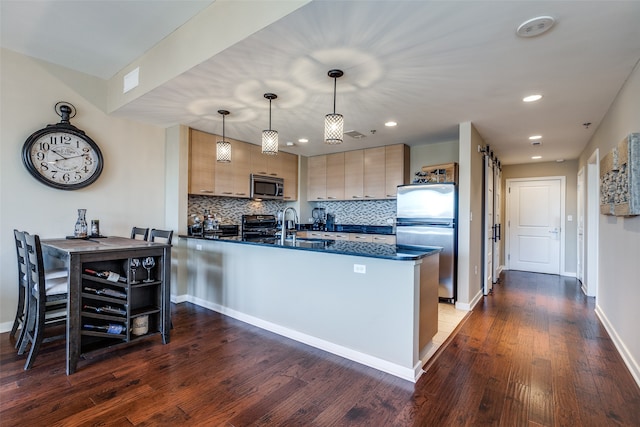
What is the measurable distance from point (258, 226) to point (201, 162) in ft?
5.28

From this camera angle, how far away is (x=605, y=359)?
2611 mm

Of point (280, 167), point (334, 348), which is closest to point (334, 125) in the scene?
point (334, 348)

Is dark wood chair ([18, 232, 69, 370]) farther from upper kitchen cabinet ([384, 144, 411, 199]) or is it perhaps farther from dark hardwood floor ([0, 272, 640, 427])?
upper kitchen cabinet ([384, 144, 411, 199])

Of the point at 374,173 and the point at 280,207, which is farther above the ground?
the point at 374,173

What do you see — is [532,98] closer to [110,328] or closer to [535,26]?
[535,26]

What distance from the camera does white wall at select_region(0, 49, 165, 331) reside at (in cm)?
305

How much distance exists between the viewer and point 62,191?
339 cm

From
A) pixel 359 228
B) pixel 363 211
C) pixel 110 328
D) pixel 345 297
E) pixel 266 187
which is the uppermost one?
pixel 266 187

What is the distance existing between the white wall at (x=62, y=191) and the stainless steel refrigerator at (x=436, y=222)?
3413mm

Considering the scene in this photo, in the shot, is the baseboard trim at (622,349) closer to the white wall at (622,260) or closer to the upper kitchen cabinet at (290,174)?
the white wall at (622,260)

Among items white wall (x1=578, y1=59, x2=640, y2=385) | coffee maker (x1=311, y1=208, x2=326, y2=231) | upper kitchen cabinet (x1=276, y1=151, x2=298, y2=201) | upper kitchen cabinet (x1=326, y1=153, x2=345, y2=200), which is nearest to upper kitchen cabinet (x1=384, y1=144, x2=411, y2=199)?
upper kitchen cabinet (x1=326, y1=153, x2=345, y2=200)

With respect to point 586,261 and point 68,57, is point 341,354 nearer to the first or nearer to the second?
point 68,57

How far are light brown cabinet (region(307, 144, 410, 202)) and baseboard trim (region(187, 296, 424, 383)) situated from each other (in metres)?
2.95

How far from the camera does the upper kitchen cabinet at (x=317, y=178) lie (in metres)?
6.03
